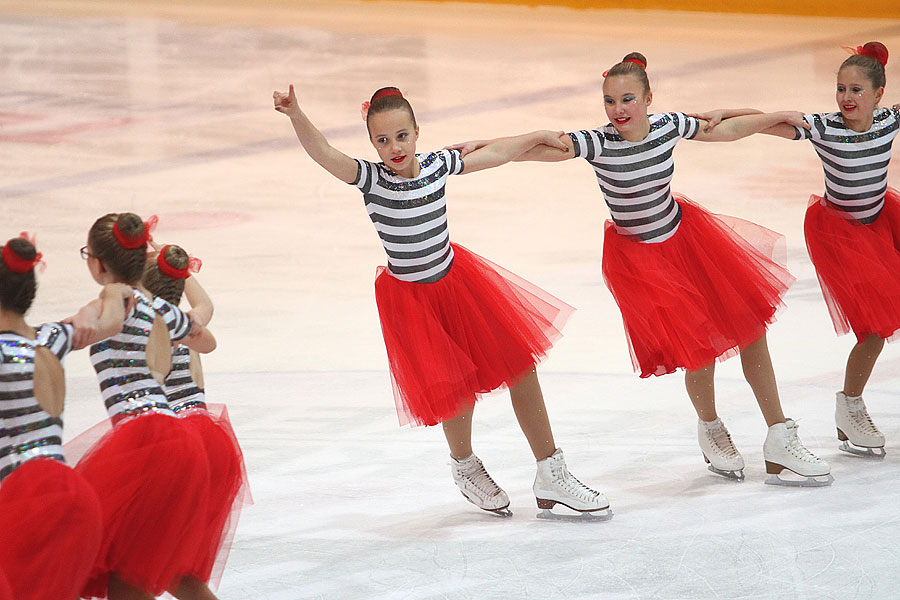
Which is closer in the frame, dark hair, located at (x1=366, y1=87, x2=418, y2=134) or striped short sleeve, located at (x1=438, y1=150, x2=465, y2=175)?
dark hair, located at (x1=366, y1=87, x2=418, y2=134)

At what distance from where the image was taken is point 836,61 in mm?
10680

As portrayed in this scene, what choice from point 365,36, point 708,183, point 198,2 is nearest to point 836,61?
point 708,183

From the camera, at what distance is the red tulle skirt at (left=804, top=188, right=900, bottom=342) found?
391 cm

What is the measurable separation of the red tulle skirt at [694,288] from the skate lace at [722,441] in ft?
0.92

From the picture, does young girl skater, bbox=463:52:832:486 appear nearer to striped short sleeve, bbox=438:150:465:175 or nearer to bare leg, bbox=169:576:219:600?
striped short sleeve, bbox=438:150:465:175

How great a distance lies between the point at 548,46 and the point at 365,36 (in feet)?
5.75

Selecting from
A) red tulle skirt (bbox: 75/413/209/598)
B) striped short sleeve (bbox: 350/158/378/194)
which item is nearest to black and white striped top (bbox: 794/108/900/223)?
striped short sleeve (bbox: 350/158/378/194)

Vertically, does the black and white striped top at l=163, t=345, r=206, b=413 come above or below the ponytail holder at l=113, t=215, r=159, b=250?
below

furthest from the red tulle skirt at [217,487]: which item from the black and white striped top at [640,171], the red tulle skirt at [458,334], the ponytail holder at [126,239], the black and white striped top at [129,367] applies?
the black and white striped top at [640,171]

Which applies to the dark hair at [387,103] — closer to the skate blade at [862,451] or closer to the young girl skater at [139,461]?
the young girl skater at [139,461]

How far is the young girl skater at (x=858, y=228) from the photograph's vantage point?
3930 millimetres

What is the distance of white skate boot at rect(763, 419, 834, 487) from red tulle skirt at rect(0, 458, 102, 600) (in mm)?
2259

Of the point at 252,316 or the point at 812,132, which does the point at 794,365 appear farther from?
the point at 252,316

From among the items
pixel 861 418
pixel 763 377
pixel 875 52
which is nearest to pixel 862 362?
pixel 861 418
